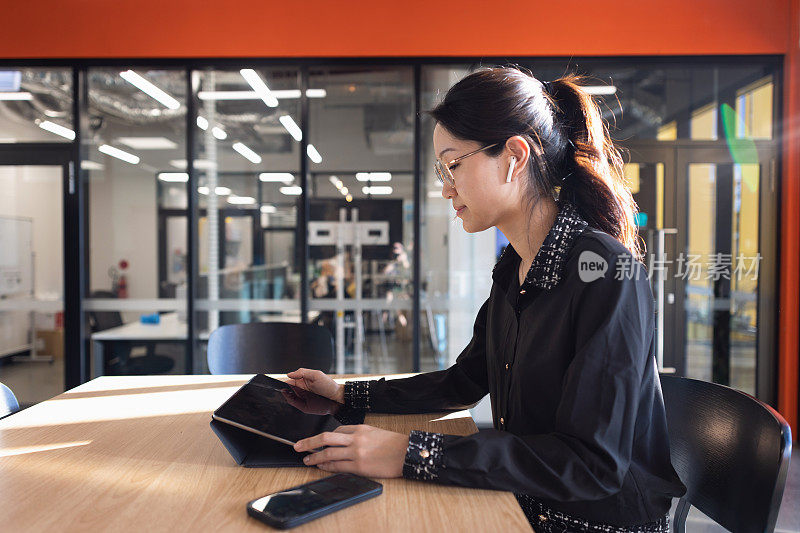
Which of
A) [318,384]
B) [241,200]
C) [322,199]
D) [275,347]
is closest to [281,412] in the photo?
[318,384]

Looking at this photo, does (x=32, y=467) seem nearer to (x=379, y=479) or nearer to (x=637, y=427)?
(x=379, y=479)

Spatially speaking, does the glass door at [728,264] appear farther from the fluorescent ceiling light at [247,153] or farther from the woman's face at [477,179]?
the woman's face at [477,179]

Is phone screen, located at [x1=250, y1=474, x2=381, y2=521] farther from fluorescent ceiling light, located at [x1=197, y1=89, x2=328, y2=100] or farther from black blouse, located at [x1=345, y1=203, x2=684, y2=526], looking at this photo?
fluorescent ceiling light, located at [x1=197, y1=89, x2=328, y2=100]

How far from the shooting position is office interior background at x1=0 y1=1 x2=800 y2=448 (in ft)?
13.4

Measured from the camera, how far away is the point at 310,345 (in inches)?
97.3

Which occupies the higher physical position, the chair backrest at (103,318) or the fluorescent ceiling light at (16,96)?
the fluorescent ceiling light at (16,96)

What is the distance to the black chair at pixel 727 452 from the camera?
3.42 ft

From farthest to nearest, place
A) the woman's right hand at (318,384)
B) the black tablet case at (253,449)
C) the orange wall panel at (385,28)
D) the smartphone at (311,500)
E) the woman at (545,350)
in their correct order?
the orange wall panel at (385,28)
the woman's right hand at (318,384)
the black tablet case at (253,449)
the woman at (545,350)
the smartphone at (311,500)

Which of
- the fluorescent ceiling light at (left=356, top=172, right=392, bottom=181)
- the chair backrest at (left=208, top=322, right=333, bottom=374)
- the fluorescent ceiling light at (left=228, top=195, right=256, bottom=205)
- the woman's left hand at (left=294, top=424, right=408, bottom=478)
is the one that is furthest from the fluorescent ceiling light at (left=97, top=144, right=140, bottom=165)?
the woman's left hand at (left=294, top=424, right=408, bottom=478)

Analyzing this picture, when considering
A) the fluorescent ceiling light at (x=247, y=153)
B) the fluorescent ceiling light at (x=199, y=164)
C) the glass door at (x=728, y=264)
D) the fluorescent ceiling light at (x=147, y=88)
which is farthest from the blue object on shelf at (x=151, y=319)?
the glass door at (x=728, y=264)

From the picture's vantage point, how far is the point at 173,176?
13.6ft

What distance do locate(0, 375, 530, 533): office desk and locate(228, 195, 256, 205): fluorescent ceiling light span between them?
278 cm

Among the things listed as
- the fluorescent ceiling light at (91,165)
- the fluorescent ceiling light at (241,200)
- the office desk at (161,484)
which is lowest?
the office desk at (161,484)

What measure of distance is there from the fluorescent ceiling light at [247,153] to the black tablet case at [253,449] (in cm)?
324
